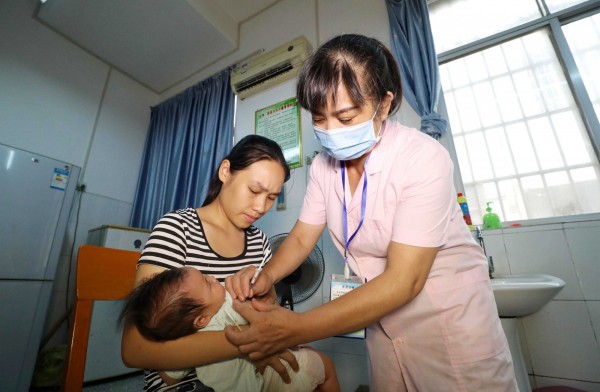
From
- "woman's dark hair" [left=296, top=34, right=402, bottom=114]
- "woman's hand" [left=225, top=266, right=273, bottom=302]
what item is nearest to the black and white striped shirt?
"woman's hand" [left=225, top=266, right=273, bottom=302]

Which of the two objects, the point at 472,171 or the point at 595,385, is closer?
the point at 595,385

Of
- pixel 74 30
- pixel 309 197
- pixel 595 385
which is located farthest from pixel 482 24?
pixel 74 30

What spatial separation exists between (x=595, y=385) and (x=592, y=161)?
1.38m

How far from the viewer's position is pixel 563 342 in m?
1.56

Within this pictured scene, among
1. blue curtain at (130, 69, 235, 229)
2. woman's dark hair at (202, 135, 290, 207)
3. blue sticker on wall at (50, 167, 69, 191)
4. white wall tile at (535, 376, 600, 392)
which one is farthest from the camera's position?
blue curtain at (130, 69, 235, 229)

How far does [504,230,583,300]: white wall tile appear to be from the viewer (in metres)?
1.60

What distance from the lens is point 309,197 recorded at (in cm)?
108

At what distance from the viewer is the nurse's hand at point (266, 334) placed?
0.59 metres

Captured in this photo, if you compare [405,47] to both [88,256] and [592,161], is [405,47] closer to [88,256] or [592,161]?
[592,161]

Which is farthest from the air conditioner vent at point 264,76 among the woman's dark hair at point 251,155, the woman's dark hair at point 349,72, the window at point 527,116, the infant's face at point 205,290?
the infant's face at point 205,290

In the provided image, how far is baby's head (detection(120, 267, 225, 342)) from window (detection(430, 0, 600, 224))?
6.81 ft

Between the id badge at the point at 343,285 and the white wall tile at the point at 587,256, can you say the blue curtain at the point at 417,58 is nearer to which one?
the white wall tile at the point at 587,256

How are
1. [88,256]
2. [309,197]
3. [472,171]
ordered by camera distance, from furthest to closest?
1. [472,171]
2. [309,197]
3. [88,256]

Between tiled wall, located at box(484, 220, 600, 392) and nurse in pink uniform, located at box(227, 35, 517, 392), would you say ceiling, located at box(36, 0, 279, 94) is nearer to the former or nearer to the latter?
nurse in pink uniform, located at box(227, 35, 517, 392)
